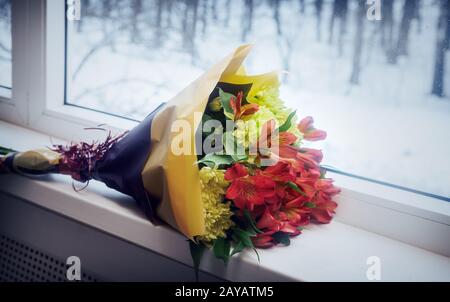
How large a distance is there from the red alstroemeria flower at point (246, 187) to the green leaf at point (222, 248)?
7cm

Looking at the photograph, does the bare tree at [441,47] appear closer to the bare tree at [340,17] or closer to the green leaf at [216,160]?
the bare tree at [340,17]

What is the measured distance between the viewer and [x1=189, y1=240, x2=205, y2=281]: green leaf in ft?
2.36

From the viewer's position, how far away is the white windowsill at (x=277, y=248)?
709 millimetres

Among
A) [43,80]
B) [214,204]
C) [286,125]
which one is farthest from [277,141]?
[43,80]

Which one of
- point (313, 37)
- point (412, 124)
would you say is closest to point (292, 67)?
point (313, 37)

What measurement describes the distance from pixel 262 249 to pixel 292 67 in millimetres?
433

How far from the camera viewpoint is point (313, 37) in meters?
0.91

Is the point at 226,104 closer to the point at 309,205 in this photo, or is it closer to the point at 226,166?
the point at 226,166

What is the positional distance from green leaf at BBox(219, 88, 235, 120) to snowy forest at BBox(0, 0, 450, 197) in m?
0.12

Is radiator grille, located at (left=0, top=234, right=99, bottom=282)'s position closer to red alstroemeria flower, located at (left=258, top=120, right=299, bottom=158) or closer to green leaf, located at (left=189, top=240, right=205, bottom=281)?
green leaf, located at (left=189, top=240, right=205, bottom=281)

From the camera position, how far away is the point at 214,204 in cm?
71

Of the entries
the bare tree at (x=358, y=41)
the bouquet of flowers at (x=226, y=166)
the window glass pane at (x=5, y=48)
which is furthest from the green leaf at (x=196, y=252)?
the window glass pane at (x=5, y=48)

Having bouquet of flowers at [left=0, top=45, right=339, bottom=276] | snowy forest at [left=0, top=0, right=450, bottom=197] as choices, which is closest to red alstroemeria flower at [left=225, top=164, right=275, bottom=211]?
bouquet of flowers at [left=0, top=45, right=339, bottom=276]
